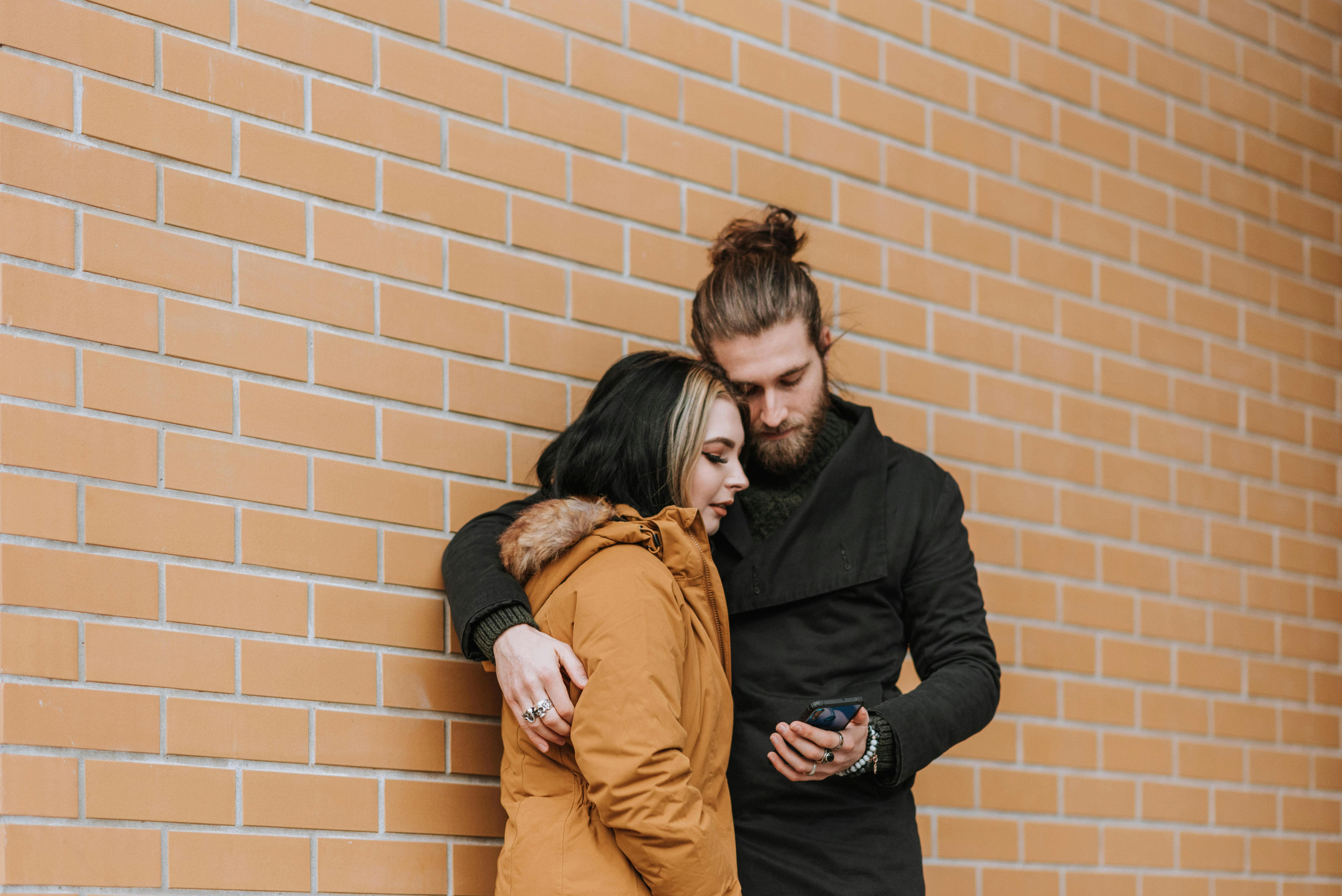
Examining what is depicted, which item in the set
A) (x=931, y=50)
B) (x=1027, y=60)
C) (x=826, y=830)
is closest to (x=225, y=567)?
(x=826, y=830)

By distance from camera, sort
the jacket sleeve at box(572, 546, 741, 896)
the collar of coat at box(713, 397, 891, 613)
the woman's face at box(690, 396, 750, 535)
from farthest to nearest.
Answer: the collar of coat at box(713, 397, 891, 613) → the woman's face at box(690, 396, 750, 535) → the jacket sleeve at box(572, 546, 741, 896)

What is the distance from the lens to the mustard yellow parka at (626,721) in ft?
7.26

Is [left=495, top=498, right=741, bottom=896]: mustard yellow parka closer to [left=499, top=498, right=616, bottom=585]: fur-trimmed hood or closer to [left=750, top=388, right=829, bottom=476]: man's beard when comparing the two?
[left=499, top=498, right=616, bottom=585]: fur-trimmed hood

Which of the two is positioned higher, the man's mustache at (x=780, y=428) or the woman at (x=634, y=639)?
the man's mustache at (x=780, y=428)

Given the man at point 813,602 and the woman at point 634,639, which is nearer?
the woman at point 634,639

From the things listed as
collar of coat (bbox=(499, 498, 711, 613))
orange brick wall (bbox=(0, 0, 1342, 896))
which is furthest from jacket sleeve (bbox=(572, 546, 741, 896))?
orange brick wall (bbox=(0, 0, 1342, 896))

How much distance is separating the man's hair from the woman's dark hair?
30 cm

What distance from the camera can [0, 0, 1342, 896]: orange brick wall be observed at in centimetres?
239

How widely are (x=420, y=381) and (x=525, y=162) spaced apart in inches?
21.3

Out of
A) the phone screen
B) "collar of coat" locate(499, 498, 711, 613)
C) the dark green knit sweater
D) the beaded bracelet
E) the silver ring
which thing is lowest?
the beaded bracelet

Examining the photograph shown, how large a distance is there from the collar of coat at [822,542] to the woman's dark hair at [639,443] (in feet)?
0.88

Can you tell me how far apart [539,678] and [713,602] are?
0.40 meters

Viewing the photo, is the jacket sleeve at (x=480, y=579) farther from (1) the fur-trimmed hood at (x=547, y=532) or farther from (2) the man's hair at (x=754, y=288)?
(2) the man's hair at (x=754, y=288)

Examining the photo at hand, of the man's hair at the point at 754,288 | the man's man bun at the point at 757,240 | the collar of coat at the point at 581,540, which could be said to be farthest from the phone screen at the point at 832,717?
the man's man bun at the point at 757,240
